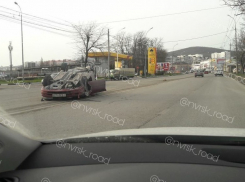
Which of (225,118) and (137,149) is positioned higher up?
(137,149)

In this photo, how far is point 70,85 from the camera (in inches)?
484

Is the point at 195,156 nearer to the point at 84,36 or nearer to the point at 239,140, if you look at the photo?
the point at 239,140

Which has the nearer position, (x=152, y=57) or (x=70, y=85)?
(x=70, y=85)

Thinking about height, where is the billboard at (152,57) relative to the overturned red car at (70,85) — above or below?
above

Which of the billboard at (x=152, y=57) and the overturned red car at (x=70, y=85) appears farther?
the billboard at (x=152, y=57)

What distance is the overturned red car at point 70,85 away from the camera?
12023 mm

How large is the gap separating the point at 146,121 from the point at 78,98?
6463 mm

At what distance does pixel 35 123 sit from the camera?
681 cm

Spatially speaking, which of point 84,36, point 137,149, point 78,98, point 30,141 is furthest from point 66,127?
point 84,36

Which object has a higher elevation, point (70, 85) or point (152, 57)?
point (152, 57)

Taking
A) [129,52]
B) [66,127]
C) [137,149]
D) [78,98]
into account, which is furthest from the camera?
[129,52]

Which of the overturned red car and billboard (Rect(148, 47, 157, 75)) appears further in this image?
billboard (Rect(148, 47, 157, 75))

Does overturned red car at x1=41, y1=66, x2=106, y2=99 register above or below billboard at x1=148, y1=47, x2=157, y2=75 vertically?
below

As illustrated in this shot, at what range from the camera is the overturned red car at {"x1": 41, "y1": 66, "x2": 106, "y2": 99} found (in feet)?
39.4
